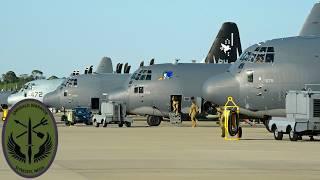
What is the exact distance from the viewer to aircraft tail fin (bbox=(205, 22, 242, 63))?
75.3 m

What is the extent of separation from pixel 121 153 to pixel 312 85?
19.1 metres

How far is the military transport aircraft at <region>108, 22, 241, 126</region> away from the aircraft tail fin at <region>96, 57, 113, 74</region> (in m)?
59.3

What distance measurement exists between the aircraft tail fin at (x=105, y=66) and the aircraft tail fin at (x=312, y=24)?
226ft

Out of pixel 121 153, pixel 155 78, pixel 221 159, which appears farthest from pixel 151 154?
pixel 155 78

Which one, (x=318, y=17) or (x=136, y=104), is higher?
(x=318, y=17)

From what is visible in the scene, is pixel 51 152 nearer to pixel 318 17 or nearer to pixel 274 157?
pixel 274 157

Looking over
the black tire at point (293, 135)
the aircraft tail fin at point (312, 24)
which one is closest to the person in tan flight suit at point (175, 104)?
the aircraft tail fin at point (312, 24)

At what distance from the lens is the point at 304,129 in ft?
100

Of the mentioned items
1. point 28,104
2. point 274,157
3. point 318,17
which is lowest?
point 274,157

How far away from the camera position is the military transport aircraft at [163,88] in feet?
184

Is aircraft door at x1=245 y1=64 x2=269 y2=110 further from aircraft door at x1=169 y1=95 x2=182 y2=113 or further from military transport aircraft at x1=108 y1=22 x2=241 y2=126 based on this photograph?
aircraft door at x1=169 y1=95 x2=182 y2=113

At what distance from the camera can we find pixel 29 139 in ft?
18.9

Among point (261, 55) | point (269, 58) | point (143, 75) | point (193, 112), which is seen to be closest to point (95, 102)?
point (143, 75)

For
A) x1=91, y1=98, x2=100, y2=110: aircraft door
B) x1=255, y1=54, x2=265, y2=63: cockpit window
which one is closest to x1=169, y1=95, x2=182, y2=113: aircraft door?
x1=255, y1=54, x2=265, y2=63: cockpit window
